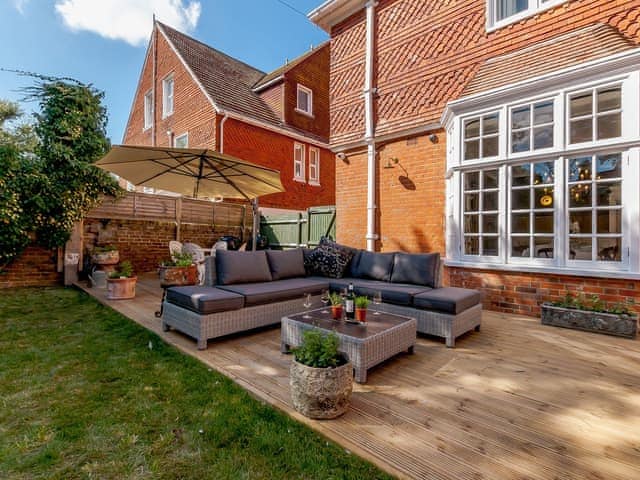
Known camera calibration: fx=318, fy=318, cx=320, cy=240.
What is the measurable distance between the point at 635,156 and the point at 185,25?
15.7 meters

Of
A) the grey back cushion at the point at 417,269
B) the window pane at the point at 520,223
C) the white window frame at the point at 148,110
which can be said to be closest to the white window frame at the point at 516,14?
the window pane at the point at 520,223

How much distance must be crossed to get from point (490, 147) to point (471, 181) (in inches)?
23.9

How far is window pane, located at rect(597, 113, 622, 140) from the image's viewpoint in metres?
4.22

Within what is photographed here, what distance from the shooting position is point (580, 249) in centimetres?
452

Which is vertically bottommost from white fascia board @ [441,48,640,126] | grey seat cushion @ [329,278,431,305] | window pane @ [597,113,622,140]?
grey seat cushion @ [329,278,431,305]

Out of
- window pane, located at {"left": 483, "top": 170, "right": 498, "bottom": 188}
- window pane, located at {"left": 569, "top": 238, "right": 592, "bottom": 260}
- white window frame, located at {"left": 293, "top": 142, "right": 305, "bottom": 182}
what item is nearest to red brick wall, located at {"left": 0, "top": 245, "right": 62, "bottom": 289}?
white window frame, located at {"left": 293, "top": 142, "right": 305, "bottom": 182}

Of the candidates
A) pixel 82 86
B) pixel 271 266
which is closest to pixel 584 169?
pixel 271 266

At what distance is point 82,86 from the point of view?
748 centimetres

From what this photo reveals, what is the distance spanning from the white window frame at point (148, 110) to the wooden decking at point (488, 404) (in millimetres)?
13670

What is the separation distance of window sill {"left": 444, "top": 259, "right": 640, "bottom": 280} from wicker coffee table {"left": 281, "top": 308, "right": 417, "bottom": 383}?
8.69ft

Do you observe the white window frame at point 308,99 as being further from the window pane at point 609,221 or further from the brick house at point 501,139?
the window pane at point 609,221

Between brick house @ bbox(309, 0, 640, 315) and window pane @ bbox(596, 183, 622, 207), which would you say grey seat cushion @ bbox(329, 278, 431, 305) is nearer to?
brick house @ bbox(309, 0, 640, 315)

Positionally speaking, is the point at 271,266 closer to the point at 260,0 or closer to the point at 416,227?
the point at 416,227

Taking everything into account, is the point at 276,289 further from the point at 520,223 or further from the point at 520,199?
the point at 520,199
